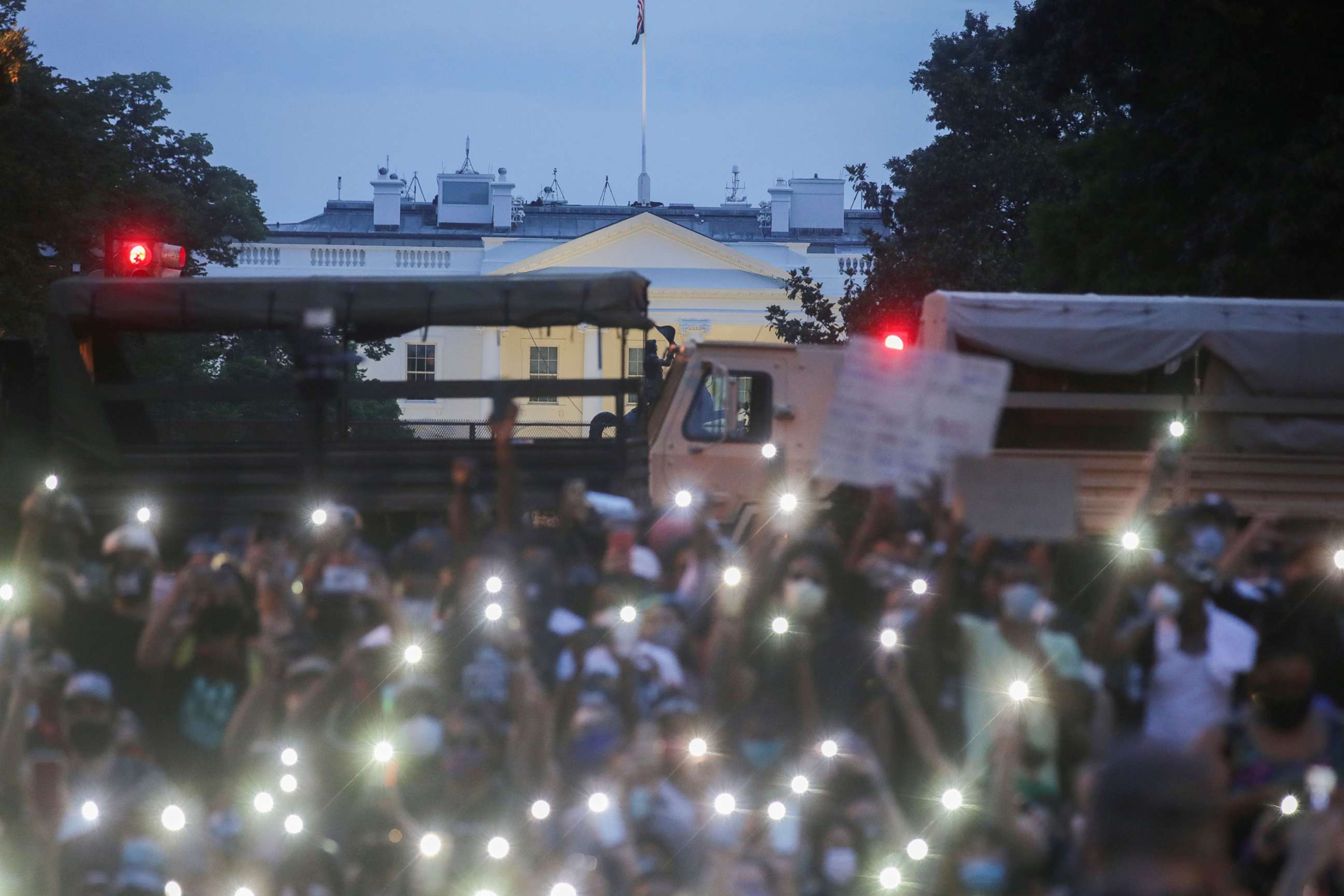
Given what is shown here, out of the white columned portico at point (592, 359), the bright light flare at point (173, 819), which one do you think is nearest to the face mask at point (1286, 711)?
→ the bright light flare at point (173, 819)

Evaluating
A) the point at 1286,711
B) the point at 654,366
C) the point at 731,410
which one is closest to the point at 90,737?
the point at 1286,711

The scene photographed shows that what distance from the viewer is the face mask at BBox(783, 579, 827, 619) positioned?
565 centimetres

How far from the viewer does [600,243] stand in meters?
49.6

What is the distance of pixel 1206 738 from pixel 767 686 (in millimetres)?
1441

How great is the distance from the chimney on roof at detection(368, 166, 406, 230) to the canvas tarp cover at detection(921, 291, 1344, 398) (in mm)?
50658

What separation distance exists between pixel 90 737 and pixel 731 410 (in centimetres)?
654

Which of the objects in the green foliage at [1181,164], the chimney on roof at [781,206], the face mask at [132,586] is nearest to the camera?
the face mask at [132,586]

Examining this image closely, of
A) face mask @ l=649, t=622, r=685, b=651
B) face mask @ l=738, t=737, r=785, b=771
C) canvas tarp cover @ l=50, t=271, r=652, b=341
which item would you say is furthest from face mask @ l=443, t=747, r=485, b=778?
canvas tarp cover @ l=50, t=271, r=652, b=341

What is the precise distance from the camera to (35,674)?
214 inches

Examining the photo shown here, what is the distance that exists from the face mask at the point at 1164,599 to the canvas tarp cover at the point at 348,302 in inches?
177

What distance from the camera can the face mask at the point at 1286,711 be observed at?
520 cm

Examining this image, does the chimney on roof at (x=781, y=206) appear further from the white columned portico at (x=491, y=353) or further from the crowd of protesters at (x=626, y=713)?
the crowd of protesters at (x=626, y=713)

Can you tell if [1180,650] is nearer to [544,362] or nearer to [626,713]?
[626,713]

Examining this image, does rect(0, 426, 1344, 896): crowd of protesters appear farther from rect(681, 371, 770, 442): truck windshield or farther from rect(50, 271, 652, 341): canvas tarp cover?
rect(681, 371, 770, 442): truck windshield
